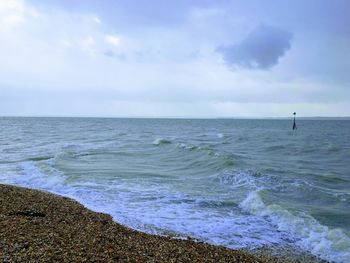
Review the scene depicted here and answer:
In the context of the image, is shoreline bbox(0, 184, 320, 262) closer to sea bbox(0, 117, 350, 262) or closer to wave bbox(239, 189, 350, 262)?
sea bbox(0, 117, 350, 262)

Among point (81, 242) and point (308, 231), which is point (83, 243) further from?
point (308, 231)

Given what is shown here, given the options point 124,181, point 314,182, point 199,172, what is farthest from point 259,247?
point 199,172

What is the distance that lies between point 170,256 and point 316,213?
22.9 ft

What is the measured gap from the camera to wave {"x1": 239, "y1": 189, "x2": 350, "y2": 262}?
9.12m

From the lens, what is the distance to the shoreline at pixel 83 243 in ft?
21.2

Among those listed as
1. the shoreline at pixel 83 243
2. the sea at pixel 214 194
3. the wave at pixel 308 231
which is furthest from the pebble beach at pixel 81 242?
the wave at pixel 308 231

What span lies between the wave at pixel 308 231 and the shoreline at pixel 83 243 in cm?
120

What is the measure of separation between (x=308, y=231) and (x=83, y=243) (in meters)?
6.12

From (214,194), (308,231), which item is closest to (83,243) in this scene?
(308,231)

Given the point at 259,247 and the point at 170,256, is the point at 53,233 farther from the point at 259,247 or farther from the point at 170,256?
the point at 259,247

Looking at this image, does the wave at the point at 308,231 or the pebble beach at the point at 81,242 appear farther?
the wave at the point at 308,231

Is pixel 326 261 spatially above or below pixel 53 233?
below

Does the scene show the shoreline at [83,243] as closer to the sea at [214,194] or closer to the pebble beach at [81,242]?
the pebble beach at [81,242]

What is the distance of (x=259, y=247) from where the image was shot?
917cm
